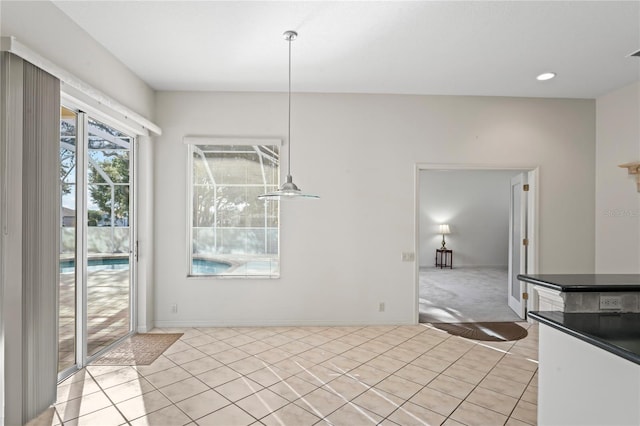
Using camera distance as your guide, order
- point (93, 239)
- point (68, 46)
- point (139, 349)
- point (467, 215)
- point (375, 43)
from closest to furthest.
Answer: point (68, 46) < point (375, 43) < point (93, 239) < point (139, 349) < point (467, 215)

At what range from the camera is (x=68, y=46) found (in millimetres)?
2564

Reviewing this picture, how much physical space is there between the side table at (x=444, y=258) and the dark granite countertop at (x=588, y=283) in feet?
24.5

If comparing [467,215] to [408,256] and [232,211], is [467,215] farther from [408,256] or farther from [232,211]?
[232,211]

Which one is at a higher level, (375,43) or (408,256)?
(375,43)

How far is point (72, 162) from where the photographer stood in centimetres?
278

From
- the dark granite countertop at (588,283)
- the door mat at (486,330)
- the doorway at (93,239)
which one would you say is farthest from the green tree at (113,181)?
the door mat at (486,330)

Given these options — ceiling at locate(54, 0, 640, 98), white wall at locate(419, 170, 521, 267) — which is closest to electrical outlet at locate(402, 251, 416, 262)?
ceiling at locate(54, 0, 640, 98)

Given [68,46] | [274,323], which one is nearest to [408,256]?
[274,323]

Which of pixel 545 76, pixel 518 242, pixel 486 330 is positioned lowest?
pixel 486 330

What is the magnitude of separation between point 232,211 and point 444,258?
711 centimetres

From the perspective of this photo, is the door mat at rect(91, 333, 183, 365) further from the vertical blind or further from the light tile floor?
the vertical blind

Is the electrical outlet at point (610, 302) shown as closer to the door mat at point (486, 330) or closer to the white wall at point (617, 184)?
the door mat at point (486, 330)

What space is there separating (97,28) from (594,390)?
405 cm

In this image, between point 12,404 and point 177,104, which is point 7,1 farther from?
point 12,404
